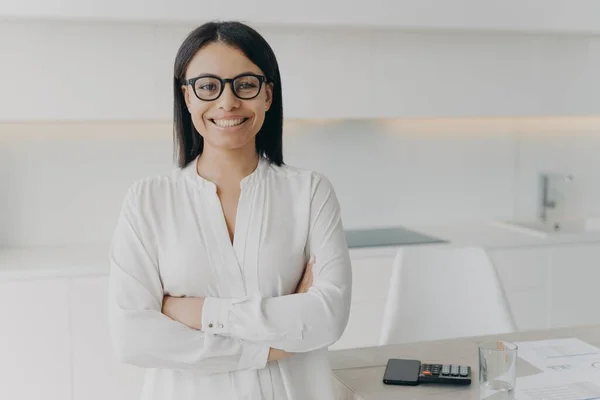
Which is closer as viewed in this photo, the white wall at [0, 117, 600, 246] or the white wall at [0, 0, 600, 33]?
the white wall at [0, 0, 600, 33]

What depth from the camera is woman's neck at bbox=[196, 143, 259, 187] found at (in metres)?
1.66

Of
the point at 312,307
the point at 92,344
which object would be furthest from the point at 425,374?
the point at 92,344

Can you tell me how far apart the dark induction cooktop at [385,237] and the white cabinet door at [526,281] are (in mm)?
295

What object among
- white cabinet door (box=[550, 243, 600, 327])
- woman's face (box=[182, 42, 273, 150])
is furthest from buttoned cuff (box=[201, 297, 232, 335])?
white cabinet door (box=[550, 243, 600, 327])

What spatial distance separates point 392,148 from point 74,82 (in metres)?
1.56

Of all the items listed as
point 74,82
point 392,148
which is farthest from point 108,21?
point 392,148

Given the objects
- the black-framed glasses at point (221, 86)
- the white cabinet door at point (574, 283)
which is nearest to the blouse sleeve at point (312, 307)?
the black-framed glasses at point (221, 86)

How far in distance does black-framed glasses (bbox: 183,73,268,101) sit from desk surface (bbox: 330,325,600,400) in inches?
27.9

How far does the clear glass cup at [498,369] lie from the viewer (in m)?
1.57

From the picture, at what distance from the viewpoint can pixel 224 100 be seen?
1558 mm

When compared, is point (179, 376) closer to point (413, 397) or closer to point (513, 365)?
point (413, 397)

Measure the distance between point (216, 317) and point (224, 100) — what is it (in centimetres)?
44

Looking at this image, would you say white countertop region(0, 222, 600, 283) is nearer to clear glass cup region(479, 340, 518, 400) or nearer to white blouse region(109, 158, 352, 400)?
white blouse region(109, 158, 352, 400)

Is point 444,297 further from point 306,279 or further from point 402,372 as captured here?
point 306,279
